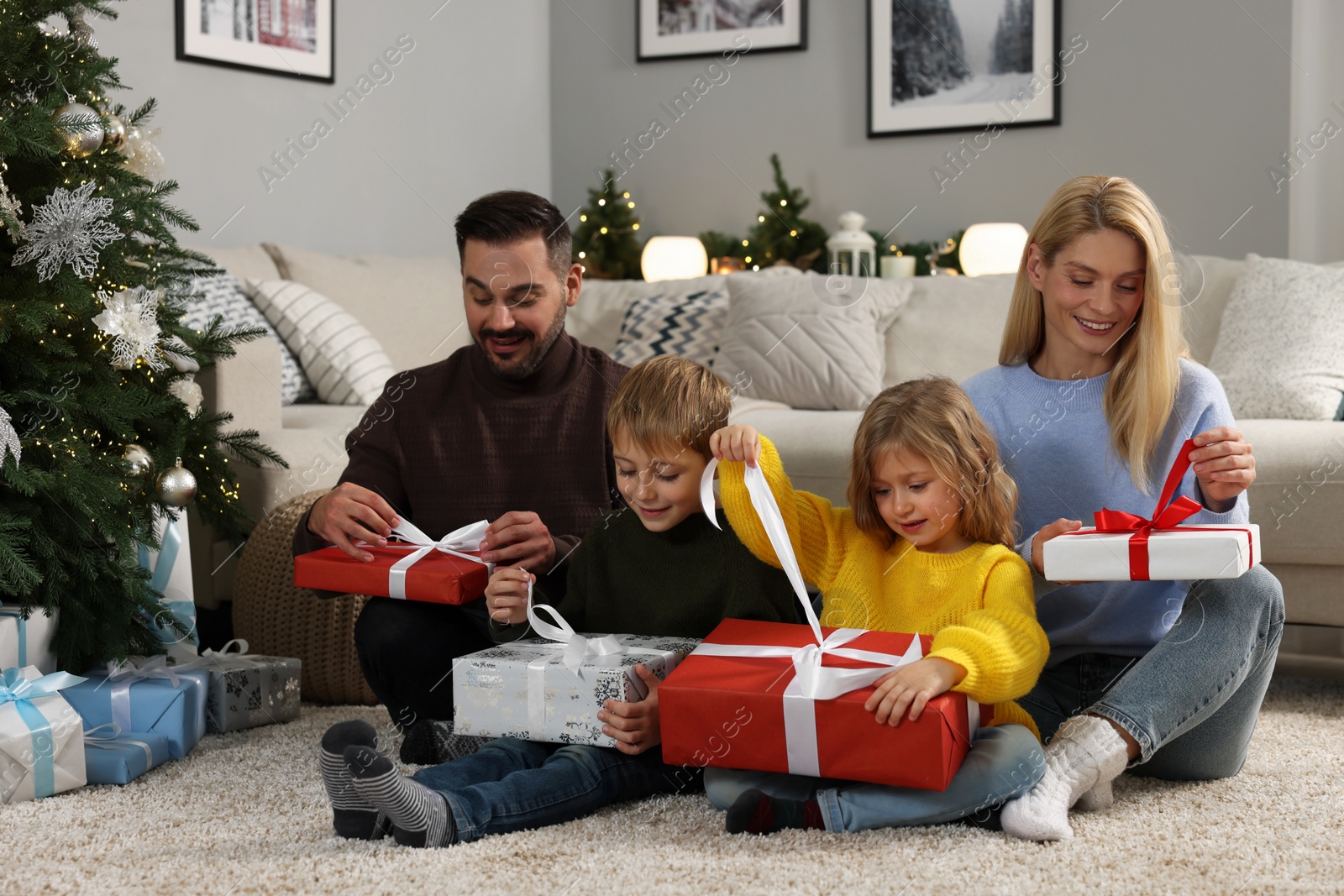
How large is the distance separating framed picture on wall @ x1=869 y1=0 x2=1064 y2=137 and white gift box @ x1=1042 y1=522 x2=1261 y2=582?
333 centimetres

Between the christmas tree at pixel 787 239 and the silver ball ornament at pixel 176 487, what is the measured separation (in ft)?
9.67

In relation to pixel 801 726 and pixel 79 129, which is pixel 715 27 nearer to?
pixel 79 129

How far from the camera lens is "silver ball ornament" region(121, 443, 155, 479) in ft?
5.83

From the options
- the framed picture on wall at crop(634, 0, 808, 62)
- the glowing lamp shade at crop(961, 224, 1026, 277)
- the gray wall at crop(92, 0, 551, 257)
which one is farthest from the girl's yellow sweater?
the framed picture on wall at crop(634, 0, 808, 62)

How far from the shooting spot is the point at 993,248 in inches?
159

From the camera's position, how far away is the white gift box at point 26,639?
1.65 m

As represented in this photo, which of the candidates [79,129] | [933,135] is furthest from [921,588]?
[933,135]

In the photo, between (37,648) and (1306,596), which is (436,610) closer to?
(37,648)

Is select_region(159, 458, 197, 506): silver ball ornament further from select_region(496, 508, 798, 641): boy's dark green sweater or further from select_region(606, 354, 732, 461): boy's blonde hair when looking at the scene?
select_region(606, 354, 732, 461): boy's blonde hair

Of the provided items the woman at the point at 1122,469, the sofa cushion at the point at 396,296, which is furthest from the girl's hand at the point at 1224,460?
the sofa cushion at the point at 396,296

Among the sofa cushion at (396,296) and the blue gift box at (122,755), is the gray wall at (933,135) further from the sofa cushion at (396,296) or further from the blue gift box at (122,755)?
the blue gift box at (122,755)

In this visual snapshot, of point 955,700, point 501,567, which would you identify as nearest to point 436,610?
point 501,567

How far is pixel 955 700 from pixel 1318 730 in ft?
3.04

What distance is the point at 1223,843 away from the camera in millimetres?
1326
